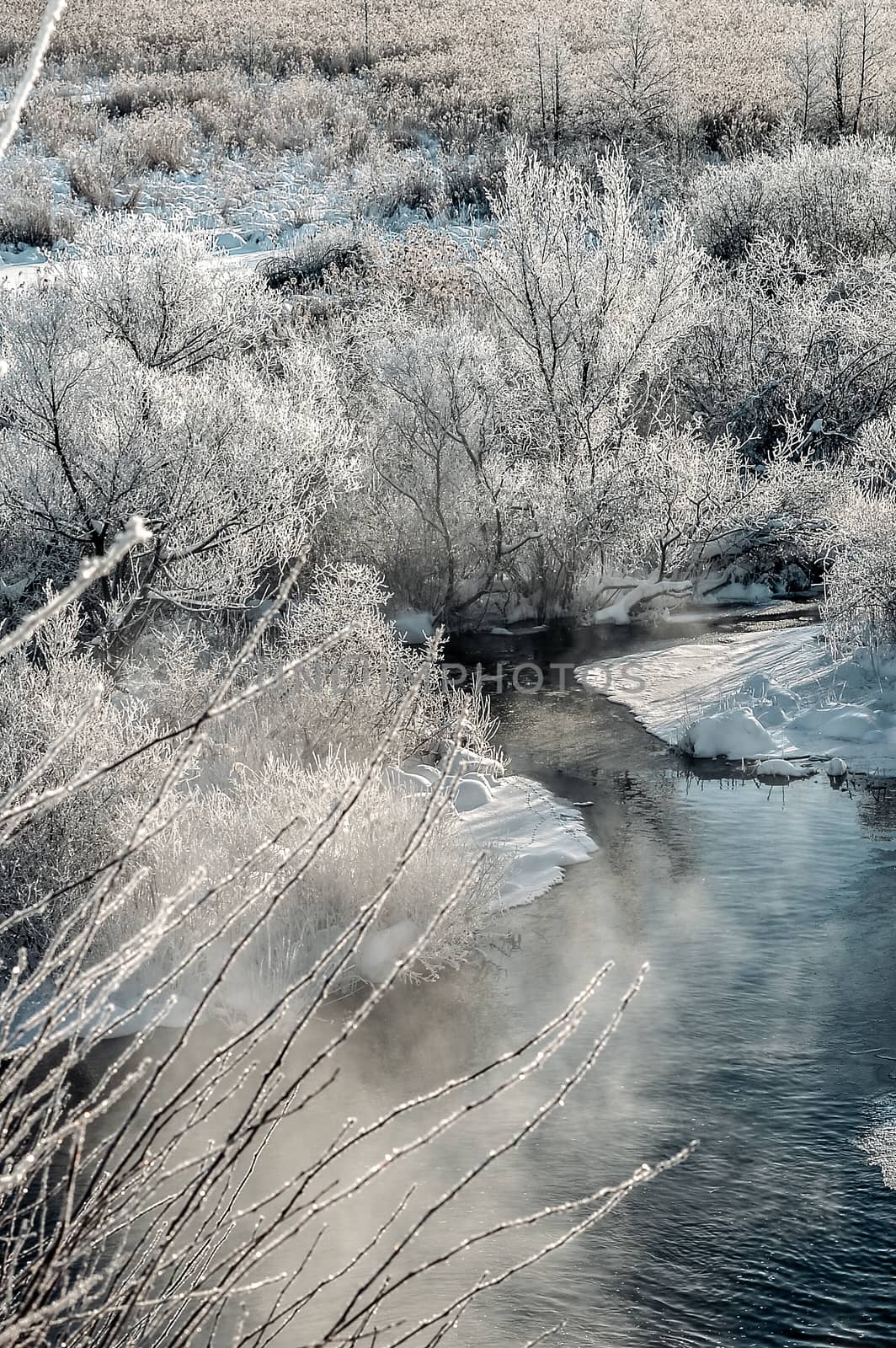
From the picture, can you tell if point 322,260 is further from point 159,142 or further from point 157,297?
point 159,142

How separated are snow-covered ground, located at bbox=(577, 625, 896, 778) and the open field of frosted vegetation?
1.34 ft

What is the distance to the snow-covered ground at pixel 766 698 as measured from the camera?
12.1m

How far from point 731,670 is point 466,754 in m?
4.22

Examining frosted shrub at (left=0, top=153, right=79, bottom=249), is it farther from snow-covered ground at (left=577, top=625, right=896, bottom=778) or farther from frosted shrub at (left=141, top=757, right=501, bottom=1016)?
frosted shrub at (left=141, top=757, right=501, bottom=1016)

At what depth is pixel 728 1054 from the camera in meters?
7.26

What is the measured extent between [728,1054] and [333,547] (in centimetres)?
1099

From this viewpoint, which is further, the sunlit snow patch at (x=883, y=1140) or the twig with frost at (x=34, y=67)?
the sunlit snow patch at (x=883, y=1140)

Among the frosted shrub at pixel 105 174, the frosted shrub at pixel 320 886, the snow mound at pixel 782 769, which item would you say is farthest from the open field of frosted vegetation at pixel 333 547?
the snow mound at pixel 782 769

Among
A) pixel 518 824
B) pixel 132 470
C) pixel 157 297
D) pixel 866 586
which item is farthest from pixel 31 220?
pixel 518 824

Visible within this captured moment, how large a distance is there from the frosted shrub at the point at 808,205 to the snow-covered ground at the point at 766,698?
12.1 metres

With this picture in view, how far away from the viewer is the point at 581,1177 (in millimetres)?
6297

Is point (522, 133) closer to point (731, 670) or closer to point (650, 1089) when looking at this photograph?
point (731, 670)

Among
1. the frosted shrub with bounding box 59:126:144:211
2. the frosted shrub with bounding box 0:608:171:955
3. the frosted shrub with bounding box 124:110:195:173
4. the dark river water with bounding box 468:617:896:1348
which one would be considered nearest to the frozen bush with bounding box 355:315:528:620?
the dark river water with bounding box 468:617:896:1348

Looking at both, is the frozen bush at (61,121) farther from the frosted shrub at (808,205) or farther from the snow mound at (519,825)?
the snow mound at (519,825)
